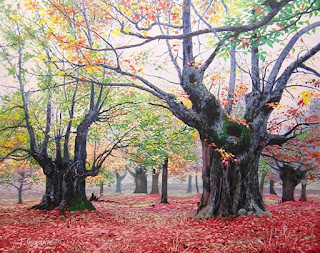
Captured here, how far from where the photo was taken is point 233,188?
901 centimetres

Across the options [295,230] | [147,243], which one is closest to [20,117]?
[147,243]

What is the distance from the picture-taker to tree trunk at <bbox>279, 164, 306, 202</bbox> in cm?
1752

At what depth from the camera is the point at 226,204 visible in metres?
8.99

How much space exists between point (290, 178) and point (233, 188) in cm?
1093

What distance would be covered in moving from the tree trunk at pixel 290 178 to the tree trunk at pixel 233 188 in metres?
9.82

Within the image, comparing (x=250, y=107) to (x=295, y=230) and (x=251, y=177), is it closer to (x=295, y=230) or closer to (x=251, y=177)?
(x=251, y=177)

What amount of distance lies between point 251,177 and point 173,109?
3.75 meters

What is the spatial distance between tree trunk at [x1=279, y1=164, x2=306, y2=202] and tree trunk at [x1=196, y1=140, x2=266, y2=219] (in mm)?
9820

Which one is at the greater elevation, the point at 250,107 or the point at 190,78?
the point at 190,78
